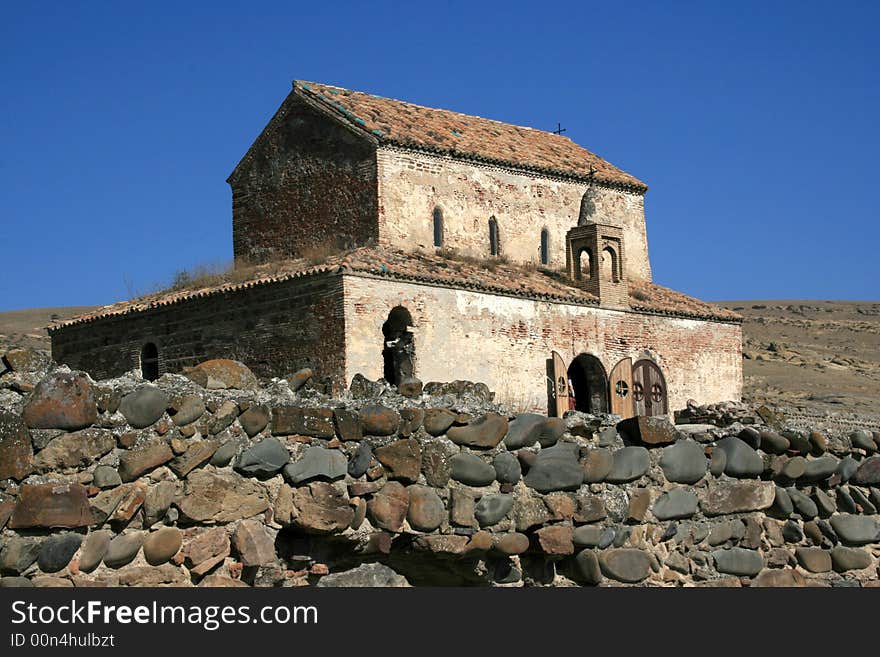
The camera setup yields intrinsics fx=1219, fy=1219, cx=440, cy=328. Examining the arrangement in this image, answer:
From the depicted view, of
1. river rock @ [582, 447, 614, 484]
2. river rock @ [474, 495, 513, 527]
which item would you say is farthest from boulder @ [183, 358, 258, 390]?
river rock @ [582, 447, 614, 484]

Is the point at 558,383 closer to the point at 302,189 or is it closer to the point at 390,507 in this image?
the point at 302,189

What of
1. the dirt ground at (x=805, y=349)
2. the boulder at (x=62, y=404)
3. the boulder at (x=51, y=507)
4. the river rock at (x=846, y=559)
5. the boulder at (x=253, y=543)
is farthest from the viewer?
the dirt ground at (x=805, y=349)

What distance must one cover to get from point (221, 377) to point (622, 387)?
21276 mm

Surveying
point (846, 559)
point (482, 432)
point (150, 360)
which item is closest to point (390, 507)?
point (482, 432)

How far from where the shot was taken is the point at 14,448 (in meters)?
6.69

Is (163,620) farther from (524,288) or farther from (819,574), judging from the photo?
(524,288)

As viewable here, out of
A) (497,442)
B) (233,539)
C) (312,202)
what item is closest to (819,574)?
(497,442)

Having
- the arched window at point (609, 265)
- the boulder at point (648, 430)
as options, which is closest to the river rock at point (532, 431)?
the boulder at point (648, 430)

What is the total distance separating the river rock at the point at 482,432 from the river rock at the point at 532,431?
0.11 metres

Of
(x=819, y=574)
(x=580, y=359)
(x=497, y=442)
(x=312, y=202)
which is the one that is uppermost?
(x=312, y=202)

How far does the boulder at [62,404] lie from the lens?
679 cm

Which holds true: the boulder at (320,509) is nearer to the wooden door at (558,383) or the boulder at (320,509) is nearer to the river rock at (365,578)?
the river rock at (365,578)

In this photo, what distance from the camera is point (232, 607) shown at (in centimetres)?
680

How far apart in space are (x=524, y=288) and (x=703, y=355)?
6.62 m
